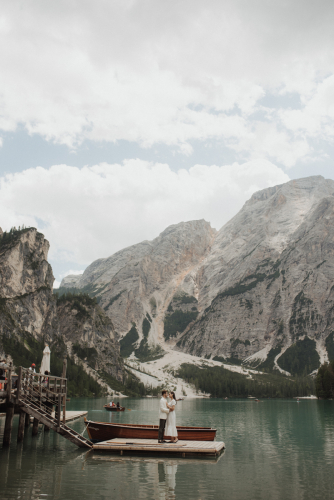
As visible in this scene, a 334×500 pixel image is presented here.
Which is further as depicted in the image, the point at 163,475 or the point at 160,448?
the point at 160,448

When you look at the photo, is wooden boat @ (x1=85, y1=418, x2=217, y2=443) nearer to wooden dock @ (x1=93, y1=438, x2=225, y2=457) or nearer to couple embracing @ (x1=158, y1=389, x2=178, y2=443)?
wooden dock @ (x1=93, y1=438, x2=225, y2=457)

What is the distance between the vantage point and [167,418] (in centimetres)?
3045

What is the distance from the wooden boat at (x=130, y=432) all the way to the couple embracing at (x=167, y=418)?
3.04 meters

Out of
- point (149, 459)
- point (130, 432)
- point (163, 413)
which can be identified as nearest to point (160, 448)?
point (149, 459)

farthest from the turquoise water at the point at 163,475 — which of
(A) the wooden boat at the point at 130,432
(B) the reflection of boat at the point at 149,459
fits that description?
(A) the wooden boat at the point at 130,432

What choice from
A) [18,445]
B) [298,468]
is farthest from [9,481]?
[298,468]

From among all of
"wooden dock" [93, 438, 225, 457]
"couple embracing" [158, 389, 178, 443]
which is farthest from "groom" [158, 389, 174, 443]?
"wooden dock" [93, 438, 225, 457]

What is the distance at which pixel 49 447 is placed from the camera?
36.8 metres

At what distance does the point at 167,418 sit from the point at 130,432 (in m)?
5.89

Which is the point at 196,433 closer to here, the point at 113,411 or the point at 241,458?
the point at 241,458

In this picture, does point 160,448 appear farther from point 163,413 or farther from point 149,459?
point 163,413

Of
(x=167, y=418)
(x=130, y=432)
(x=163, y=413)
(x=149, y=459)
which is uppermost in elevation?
(x=163, y=413)

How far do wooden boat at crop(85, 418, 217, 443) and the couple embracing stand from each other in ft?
9.96

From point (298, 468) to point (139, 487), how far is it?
13228mm
